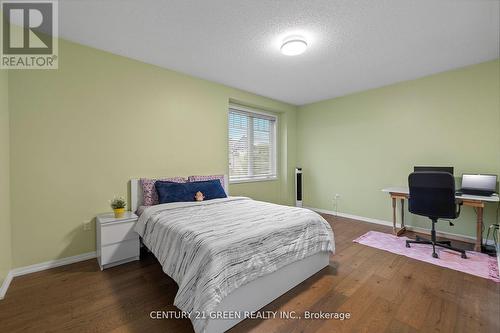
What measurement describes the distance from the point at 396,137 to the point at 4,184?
5390 mm

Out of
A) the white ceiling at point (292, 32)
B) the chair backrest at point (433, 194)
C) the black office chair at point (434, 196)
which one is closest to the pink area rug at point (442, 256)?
the black office chair at point (434, 196)

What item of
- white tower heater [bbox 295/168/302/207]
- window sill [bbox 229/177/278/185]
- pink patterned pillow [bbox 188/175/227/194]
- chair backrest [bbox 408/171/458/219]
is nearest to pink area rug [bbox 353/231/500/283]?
chair backrest [bbox 408/171/458/219]

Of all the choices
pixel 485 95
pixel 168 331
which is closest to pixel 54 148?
pixel 168 331

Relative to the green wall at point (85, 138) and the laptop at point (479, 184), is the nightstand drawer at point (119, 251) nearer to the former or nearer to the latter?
the green wall at point (85, 138)

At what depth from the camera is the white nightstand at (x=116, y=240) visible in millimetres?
2336

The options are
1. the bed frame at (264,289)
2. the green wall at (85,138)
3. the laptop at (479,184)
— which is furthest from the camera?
the laptop at (479,184)

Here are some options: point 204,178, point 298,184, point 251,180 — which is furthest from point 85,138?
point 298,184

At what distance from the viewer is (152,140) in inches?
122

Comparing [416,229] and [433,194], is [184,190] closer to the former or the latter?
[433,194]

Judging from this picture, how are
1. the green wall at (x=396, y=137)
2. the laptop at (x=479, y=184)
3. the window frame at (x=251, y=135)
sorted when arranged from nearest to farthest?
the laptop at (x=479, y=184)
the green wall at (x=396, y=137)
the window frame at (x=251, y=135)

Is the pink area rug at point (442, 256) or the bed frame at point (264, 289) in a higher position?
the bed frame at point (264, 289)

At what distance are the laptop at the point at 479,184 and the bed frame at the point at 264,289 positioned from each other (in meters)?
2.32

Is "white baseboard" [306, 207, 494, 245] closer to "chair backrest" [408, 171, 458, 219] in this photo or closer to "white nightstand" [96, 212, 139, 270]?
"chair backrest" [408, 171, 458, 219]

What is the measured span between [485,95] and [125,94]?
5063 millimetres
